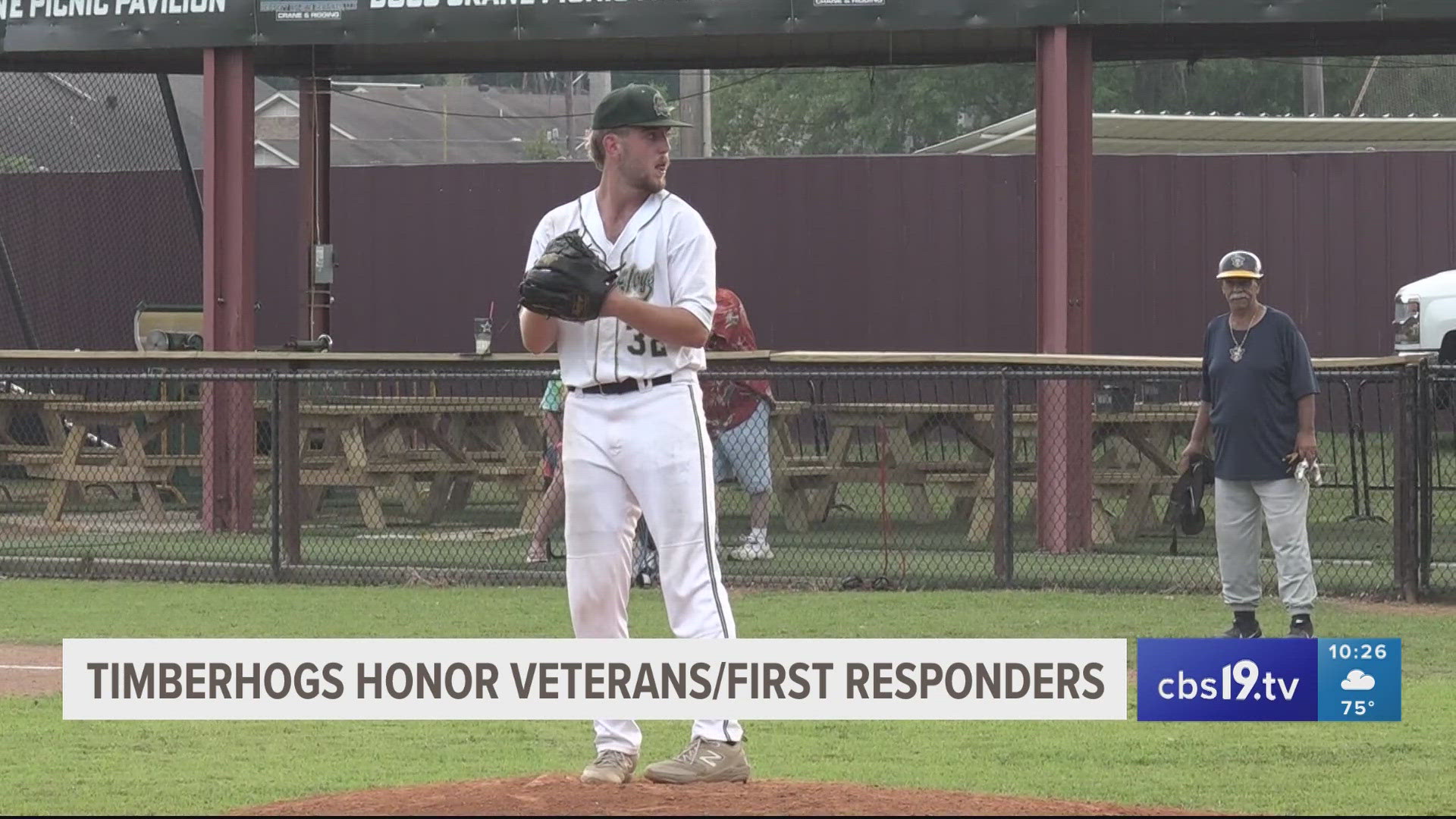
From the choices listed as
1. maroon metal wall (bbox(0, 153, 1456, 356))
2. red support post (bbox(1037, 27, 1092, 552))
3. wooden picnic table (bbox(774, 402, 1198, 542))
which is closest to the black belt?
wooden picnic table (bbox(774, 402, 1198, 542))

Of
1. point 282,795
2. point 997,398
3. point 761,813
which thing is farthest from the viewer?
point 997,398

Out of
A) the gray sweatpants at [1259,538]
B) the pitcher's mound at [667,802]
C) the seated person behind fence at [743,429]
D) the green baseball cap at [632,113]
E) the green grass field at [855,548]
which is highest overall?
the green baseball cap at [632,113]

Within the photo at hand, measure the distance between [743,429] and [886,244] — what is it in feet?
31.2

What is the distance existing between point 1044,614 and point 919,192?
1150 cm

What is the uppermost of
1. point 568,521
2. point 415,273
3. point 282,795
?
point 415,273

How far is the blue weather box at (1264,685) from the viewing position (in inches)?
328

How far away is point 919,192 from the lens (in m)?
22.5

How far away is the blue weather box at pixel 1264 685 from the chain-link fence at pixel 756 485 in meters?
3.48

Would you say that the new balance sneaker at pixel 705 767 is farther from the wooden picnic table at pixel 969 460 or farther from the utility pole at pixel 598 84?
the utility pole at pixel 598 84

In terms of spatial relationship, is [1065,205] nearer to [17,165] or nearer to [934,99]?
[17,165]

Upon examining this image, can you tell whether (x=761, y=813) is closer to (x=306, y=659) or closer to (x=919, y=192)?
(x=306, y=659)

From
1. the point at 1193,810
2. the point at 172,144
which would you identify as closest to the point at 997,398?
the point at 1193,810

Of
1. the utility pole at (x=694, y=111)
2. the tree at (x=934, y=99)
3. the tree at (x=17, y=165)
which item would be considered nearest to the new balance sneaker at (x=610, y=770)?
the tree at (x=17, y=165)

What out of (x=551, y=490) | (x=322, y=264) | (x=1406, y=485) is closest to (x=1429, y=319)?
(x=1406, y=485)
